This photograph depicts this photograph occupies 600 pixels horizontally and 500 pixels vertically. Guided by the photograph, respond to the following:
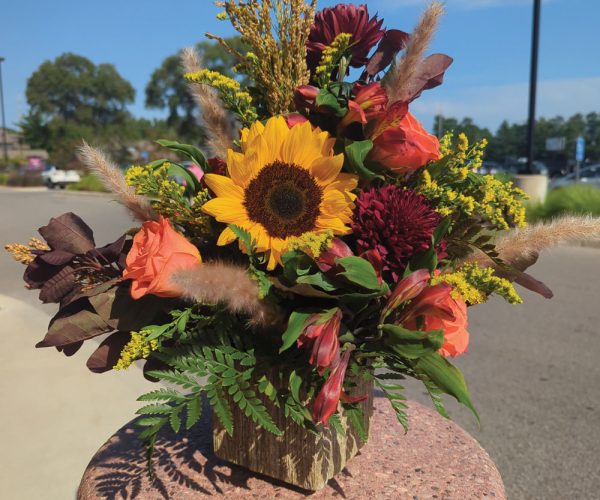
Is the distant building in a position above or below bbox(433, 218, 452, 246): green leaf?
above

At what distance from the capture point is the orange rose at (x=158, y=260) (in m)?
0.77

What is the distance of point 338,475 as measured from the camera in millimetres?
1178

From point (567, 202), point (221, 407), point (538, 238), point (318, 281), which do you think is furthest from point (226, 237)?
point (567, 202)

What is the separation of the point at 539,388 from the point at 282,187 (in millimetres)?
3319

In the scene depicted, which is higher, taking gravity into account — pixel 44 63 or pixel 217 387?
pixel 44 63

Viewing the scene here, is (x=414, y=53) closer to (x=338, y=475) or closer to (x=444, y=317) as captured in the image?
(x=444, y=317)

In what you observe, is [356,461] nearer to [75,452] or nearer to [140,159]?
[140,159]

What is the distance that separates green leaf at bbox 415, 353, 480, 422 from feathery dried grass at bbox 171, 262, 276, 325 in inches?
9.8

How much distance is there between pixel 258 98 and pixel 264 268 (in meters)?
0.34

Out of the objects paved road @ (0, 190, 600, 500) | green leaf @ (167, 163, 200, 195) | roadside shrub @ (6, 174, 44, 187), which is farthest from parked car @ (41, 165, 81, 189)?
green leaf @ (167, 163, 200, 195)

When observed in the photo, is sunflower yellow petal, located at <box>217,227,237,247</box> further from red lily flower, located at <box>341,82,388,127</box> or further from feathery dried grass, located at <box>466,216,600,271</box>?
feathery dried grass, located at <box>466,216,600,271</box>

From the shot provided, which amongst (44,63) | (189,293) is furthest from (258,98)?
(44,63)

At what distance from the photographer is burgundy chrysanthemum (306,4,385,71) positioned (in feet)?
3.20

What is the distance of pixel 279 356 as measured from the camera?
0.95 meters
